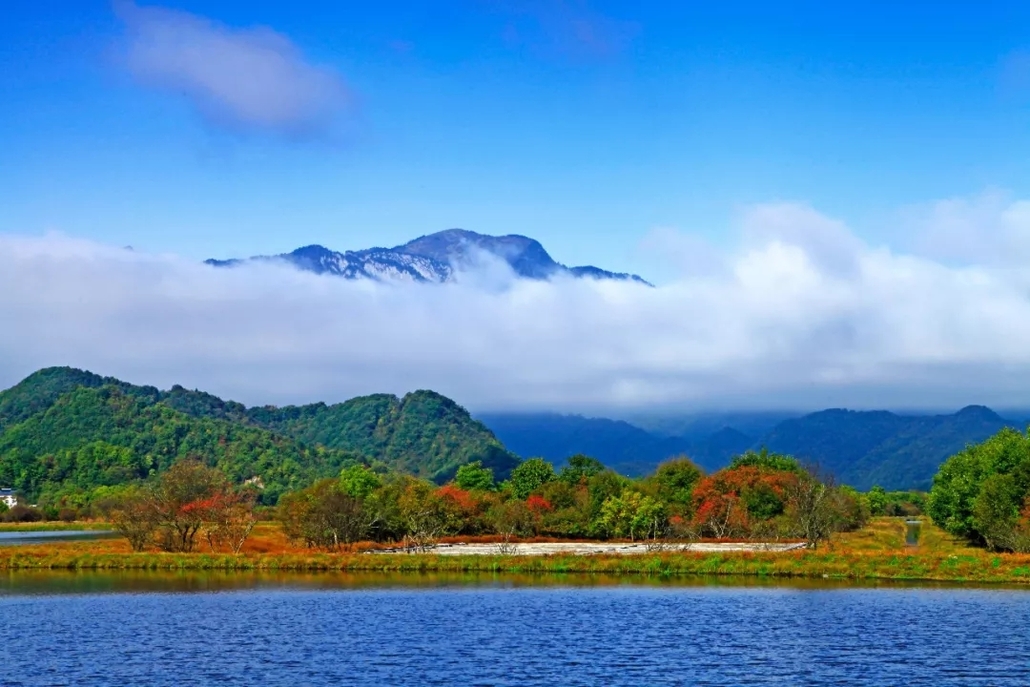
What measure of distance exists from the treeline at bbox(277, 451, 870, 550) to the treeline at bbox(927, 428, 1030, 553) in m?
11.4

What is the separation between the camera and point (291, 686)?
39.9 m

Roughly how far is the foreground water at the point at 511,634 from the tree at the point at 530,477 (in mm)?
60798

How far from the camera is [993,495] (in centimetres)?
8950

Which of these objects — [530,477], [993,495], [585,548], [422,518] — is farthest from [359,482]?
[993,495]

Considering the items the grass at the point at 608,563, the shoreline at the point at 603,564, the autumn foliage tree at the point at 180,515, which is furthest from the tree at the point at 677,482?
the autumn foliage tree at the point at 180,515

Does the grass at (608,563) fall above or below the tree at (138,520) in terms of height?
below

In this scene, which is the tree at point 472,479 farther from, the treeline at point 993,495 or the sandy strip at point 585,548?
the treeline at point 993,495

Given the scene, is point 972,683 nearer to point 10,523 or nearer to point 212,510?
point 212,510

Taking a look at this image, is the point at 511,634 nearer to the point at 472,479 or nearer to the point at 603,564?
the point at 603,564

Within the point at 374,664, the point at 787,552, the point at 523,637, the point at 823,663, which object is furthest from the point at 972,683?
the point at 787,552

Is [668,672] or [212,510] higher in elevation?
[212,510]

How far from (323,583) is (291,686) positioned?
34942 millimetres

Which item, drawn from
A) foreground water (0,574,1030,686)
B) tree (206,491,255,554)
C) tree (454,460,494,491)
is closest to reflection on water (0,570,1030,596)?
foreground water (0,574,1030,686)

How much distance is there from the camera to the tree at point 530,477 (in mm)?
134375
